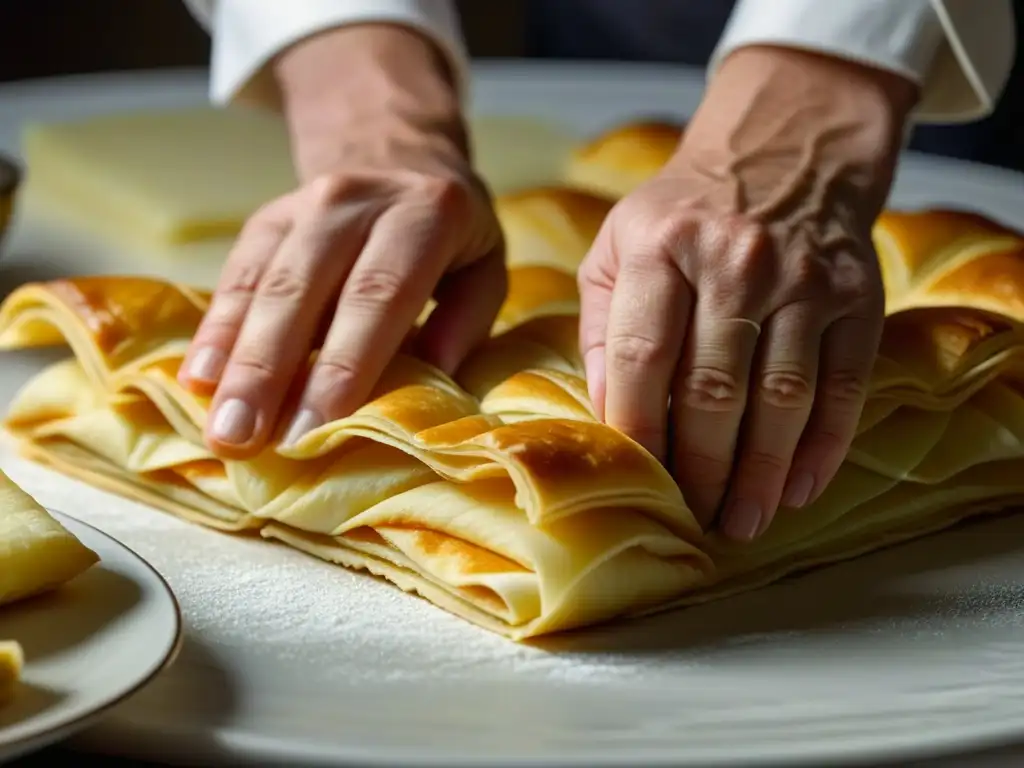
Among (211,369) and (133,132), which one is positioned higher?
(211,369)

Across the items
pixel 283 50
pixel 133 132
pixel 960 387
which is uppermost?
pixel 283 50

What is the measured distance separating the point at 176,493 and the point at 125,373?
128mm

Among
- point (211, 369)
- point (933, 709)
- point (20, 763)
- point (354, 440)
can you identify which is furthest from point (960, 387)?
point (20, 763)

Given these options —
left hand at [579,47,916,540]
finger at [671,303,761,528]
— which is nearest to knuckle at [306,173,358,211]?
left hand at [579,47,916,540]

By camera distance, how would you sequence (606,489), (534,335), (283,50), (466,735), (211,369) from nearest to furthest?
(466,735)
(606,489)
(211,369)
(534,335)
(283,50)

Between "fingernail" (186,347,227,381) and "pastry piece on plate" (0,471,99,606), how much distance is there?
281 mm

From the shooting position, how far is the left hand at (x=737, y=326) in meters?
1.25

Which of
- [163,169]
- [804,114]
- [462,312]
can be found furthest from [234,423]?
[163,169]

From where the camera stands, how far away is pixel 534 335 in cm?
150

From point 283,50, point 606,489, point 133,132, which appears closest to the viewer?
point 606,489

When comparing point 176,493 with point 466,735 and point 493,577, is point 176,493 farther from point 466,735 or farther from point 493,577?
point 466,735

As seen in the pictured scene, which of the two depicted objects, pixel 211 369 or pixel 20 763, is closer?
pixel 20 763

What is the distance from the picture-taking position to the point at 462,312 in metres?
1.49

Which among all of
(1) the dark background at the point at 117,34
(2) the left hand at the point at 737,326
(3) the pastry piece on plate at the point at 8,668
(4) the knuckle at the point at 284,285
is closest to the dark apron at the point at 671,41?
(1) the dark background at the point at 117,34
